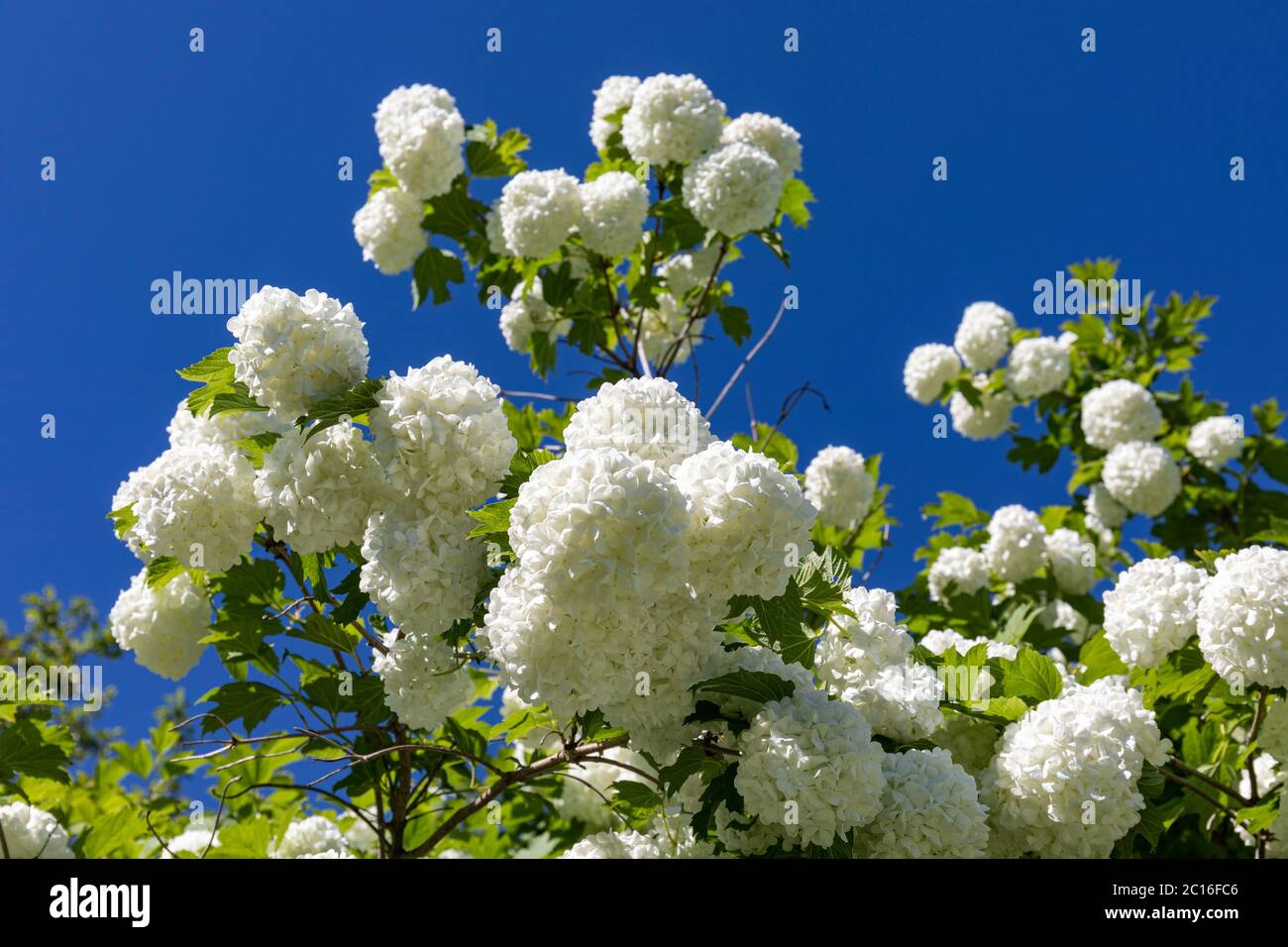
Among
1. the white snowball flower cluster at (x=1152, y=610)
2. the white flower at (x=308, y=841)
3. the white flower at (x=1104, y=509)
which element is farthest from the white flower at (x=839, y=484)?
the white flower at (x=308, y=841)

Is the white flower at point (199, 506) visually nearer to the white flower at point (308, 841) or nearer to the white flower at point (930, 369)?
the white flower at point (308, 841)

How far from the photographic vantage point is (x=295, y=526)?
3039mm

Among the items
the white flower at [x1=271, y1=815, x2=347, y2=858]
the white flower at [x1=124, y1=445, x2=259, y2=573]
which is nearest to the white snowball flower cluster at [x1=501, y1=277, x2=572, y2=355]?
the white flower at [x1=271, y1=815, x2=347, y2=858]

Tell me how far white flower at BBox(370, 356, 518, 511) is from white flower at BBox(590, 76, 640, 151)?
4261mm

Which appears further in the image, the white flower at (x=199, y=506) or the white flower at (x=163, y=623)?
the white flower at (x=163, y=623)

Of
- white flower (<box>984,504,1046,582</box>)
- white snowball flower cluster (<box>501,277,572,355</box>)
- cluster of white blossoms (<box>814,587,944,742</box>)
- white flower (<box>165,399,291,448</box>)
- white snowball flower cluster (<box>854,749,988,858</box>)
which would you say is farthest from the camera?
white flower (<box>984,504,1046,582</box>)

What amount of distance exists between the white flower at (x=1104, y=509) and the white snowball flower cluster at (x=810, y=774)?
6.42 metres

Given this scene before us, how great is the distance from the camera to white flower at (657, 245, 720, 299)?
6859 mm

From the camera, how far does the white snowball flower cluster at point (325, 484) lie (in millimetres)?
2949

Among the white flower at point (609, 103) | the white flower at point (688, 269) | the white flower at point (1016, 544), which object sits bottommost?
the white flower at point (1016, 544)

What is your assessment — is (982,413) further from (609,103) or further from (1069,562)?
(609,103)

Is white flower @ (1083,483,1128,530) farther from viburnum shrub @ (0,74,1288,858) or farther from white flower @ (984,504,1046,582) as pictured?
viburnum shrub @ (0,74,1288,858)
